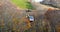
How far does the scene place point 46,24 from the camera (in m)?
6.79

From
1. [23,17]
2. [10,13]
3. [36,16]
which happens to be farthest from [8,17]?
[36,16]

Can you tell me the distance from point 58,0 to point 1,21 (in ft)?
13.2

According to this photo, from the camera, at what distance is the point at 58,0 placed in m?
9.56

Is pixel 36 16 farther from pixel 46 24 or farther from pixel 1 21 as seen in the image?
pixel 1 21

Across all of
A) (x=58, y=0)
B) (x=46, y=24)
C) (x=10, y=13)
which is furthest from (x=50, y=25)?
(x=58, y=0)

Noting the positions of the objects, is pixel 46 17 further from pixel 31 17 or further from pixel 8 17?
pixel 8 17

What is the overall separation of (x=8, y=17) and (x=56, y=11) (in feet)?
6.22

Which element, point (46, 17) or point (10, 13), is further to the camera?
point (46, 17)

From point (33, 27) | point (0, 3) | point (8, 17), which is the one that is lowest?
point (33, 27)

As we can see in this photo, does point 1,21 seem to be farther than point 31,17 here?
No

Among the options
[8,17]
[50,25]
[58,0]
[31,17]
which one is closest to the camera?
[8,17]

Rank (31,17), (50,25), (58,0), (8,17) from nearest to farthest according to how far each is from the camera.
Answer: (8,17), (50,25), (31,17), (58,0)

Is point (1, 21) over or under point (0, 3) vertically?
under

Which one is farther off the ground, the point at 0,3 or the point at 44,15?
the point at 0,3
